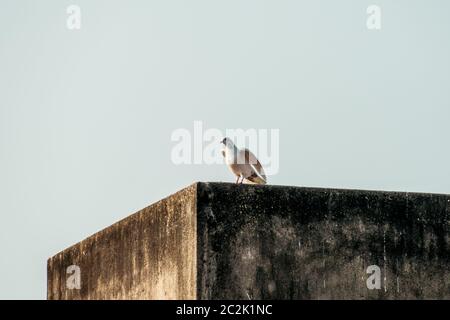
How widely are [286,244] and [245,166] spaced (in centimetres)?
367

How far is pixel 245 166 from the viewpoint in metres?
13.9

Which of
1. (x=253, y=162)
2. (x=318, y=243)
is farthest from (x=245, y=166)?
(x=318, y=243)

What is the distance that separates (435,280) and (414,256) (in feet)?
0.86

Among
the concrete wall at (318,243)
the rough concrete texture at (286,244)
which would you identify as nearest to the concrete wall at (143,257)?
the rough concrete texture at (286,244)

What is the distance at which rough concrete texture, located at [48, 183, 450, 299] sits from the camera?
10086mm

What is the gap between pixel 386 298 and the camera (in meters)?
10.5

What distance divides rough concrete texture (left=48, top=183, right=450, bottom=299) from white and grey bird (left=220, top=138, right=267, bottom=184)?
9.48 feet

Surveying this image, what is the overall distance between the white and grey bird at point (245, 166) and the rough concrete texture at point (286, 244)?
2891 mm

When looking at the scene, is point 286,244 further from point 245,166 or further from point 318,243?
point 245,166

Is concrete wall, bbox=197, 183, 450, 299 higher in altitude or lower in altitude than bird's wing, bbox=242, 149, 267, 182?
lower

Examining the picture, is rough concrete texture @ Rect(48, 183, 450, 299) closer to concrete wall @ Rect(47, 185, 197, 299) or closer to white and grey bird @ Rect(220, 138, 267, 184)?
concrete wall @ Rect(47, 185, 197, 299)

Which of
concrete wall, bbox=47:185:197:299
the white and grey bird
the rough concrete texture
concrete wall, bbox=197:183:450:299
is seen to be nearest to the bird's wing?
the white and grey bird

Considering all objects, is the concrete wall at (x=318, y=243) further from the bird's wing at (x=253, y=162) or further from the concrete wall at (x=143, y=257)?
the bird's wing at (x=253, y=162)
